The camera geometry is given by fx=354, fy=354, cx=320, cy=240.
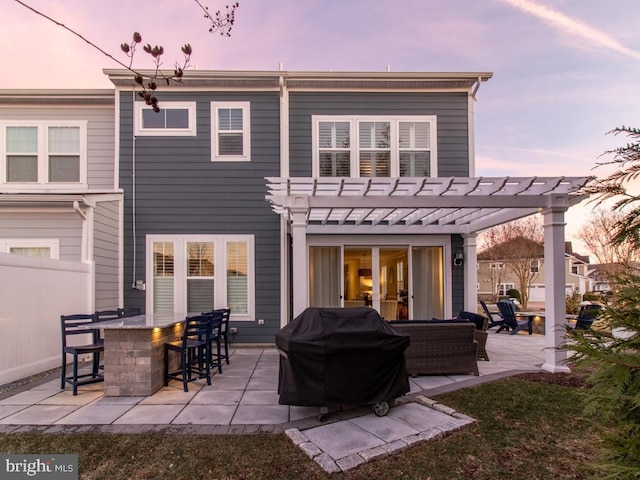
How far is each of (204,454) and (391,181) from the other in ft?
13.4

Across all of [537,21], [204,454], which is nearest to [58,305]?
[204,454]

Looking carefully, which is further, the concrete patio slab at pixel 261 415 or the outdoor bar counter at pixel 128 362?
the outdoor bar counter at pixel 128 362

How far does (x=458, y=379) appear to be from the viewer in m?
5.48

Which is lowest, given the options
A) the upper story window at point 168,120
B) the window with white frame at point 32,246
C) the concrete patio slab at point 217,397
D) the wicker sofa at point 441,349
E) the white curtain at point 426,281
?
the concrete patio slab at point 217,397

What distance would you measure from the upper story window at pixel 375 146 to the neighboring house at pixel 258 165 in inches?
0.9

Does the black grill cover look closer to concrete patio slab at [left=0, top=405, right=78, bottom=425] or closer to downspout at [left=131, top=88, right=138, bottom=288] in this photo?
concrete patio slab at [left=0, top=405, right=78, bottom=425]

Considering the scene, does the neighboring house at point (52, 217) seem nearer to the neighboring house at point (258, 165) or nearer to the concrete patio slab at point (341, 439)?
the neighboring house at point (258, 165)

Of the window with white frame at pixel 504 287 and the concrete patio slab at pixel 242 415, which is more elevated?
the concrete patio slab at pixel 242 415

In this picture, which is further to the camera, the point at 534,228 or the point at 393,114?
the point at 534,228

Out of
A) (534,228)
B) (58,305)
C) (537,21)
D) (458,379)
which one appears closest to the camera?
(458,379)

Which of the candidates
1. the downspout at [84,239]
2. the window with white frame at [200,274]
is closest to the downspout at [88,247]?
the downspout at [84,239]

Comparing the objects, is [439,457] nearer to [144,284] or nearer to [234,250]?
[234,250]

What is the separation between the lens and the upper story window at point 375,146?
825cm

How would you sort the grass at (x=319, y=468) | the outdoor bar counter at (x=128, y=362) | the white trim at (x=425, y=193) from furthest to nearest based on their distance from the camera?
the white trim at (x=425, y=193), the outdoor bar counter at (x=128, y=362), the grass at (x=319, y=468)
